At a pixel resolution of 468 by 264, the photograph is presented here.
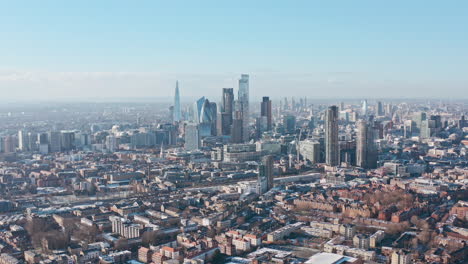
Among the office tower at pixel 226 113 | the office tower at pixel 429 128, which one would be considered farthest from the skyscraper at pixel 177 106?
the office tower at pixel 429 128

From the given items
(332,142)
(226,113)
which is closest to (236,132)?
(226,113)

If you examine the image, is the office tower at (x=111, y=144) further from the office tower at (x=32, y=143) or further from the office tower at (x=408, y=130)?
the office tower at (x=408, y=130)

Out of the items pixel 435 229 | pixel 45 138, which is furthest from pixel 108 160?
pixel 435 229

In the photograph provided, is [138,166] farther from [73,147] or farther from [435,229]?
[435,229]

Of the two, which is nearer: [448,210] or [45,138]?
[448,210]

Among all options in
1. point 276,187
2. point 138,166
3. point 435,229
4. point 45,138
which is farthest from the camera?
point 45,138

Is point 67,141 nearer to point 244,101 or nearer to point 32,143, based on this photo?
point 32,143

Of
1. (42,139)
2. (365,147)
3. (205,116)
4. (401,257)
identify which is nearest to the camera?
(401,257)
